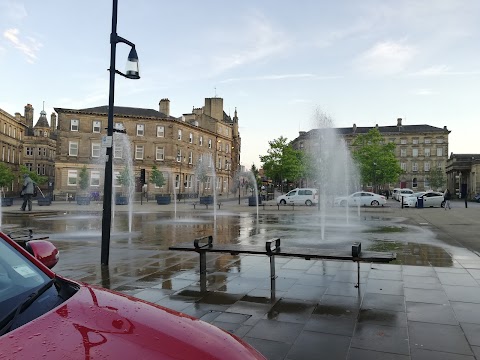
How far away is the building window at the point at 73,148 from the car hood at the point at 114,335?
190ft

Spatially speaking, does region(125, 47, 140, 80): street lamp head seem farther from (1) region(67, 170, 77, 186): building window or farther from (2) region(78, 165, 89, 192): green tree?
(1) region(67, 170, 77, 186): building window

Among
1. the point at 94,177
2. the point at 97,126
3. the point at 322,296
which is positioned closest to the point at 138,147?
the point at 97,126

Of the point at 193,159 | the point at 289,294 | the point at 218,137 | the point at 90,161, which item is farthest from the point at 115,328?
the point at 218,137

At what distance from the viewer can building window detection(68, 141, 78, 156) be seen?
55.1 m

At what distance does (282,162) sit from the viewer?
216ft

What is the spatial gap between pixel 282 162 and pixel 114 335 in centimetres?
6485

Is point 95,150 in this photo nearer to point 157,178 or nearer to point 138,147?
point 138,147

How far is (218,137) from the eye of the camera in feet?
245

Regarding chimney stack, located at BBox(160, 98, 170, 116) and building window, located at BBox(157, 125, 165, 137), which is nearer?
building window, located at BBox(157, 125, 165, 137)

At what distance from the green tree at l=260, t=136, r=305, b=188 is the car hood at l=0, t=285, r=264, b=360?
2486 inches

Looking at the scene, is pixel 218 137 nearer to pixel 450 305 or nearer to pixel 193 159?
pixel 193 159

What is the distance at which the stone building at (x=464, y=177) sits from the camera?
2333 inches

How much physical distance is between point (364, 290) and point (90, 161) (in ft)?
181

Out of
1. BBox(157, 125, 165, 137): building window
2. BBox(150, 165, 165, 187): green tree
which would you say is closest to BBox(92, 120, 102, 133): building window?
BBox(157, 125, 165, 137): building window
